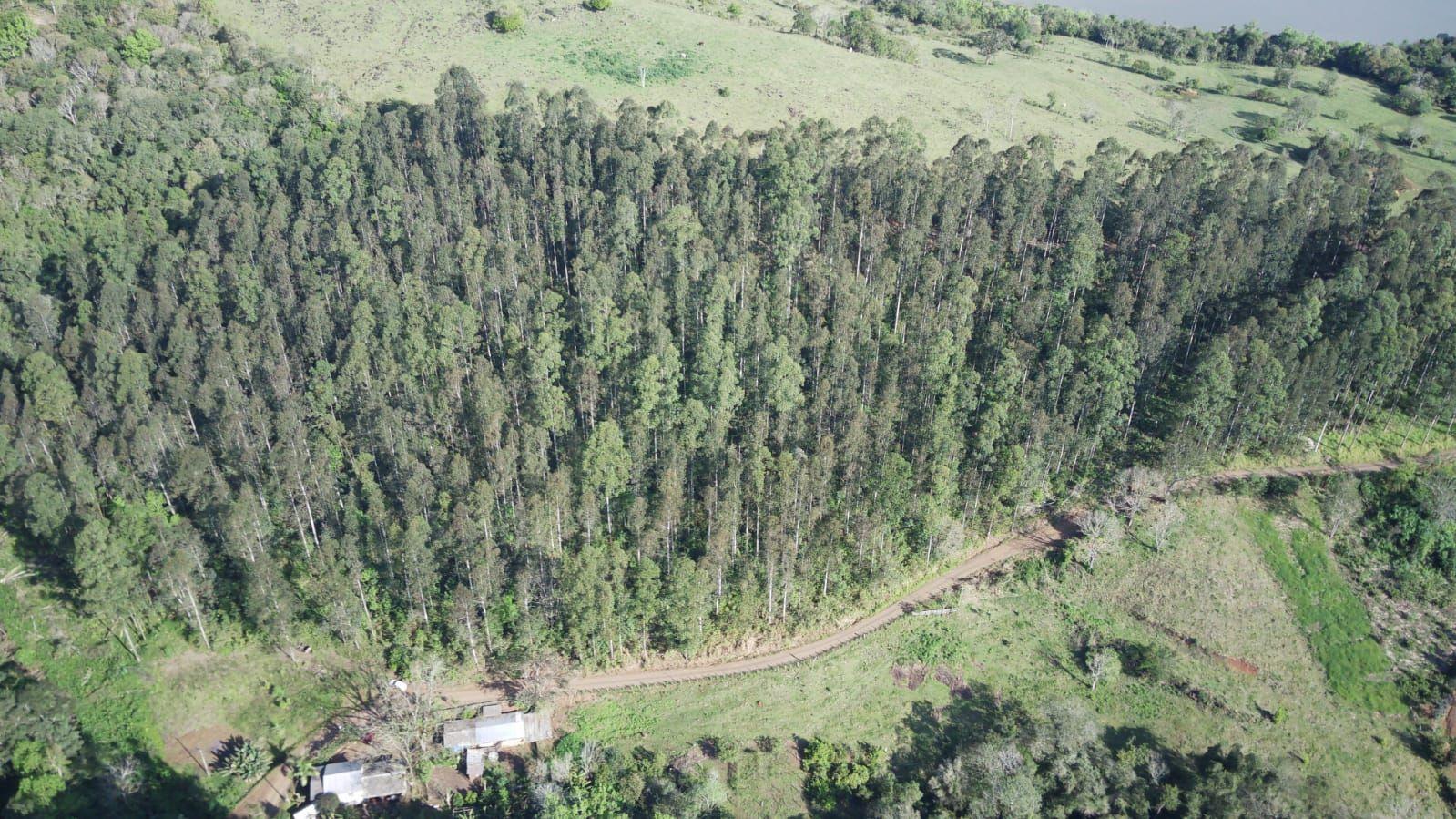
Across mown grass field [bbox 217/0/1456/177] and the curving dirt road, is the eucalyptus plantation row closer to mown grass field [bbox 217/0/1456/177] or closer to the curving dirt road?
the curving dirt road

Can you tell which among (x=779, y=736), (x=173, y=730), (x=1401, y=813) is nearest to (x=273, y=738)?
(x=173, y=730)

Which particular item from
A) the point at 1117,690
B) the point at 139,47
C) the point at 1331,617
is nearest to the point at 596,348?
the point at 1117,690

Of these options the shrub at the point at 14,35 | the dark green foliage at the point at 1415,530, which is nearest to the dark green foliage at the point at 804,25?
the shrub at the point at 14,35

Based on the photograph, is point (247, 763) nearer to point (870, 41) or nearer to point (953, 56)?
point (870, 41)

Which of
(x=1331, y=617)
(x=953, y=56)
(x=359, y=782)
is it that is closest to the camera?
(x=359, y=782)

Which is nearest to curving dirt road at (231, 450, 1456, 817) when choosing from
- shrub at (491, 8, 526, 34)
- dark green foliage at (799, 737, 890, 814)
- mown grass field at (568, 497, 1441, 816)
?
→ mown grass field at (568, 497, 1441, 816)

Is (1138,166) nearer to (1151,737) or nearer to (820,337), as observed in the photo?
(820,337)

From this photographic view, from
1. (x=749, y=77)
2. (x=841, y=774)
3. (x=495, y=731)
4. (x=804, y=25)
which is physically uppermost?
(x=804, y=25)
